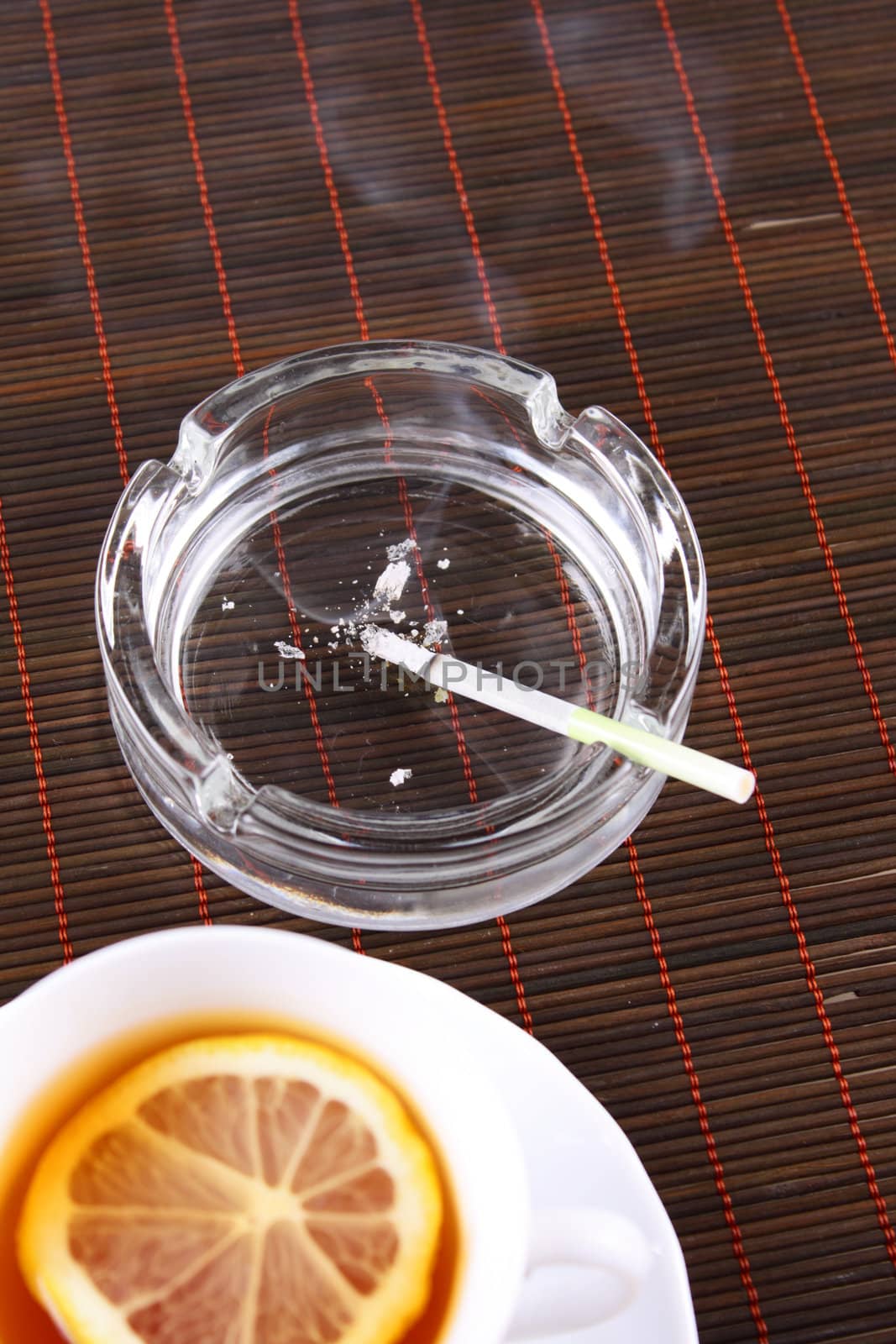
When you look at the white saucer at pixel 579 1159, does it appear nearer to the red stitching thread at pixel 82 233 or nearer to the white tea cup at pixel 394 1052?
the white tea cup at pixel 394 1052

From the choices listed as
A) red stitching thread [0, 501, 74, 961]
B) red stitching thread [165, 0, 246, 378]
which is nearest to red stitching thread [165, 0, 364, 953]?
red stitching thread [165, 0, 246, 378]

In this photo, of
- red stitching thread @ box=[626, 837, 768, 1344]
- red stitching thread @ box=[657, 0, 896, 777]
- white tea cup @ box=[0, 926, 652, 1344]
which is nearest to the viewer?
white tea cup @ box=[0, 926, 652, 1344]

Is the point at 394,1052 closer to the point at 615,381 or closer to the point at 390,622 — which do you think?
the point at 390,622

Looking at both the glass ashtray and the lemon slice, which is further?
the glass ashtray

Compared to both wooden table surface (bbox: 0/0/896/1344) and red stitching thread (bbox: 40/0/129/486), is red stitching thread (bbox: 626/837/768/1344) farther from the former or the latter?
red stitching thread (bbox: 40/0/129/486)

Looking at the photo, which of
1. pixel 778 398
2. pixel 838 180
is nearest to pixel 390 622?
pixel 778 398

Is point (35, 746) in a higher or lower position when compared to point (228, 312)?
lower

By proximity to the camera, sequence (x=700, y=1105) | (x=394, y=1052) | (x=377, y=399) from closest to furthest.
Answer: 1. (x=394, y=1052)
2. (x=700, y=1105)
3. (x=377, y=399)

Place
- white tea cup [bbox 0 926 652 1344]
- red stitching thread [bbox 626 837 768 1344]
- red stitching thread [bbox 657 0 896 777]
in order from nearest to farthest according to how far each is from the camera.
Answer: white tea cup [bbox 0 926 652 1344] < red stitching thread [bbox 626 837 768 1344] < red stitching thread [bbox 657 0 896 777]
